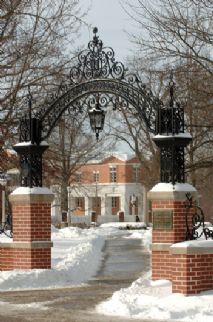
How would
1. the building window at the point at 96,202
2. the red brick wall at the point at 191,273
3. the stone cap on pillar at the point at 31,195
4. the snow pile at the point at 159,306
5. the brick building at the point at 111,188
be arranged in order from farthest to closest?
the brick building at the point at 111,188 < the building window at the point at 96,202 < the stone cap on pillar at the point at 31,195 < the red brick wall at the point at 191,273 < the snow pile at the point at 159,306

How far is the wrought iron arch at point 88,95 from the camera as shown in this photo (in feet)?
46.8

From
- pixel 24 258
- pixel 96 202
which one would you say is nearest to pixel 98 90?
pixel 24 258

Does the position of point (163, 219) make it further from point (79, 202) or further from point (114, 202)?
point (114, 202)

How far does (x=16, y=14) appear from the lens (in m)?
19.3

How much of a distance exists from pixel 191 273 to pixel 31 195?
491cm

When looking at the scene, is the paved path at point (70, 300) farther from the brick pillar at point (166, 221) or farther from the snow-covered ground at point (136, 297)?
the brick pillar at point (166, 221)

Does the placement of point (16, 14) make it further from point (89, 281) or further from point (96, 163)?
point (96, 163)

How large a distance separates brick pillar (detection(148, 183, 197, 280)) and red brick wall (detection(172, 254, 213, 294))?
1909mm

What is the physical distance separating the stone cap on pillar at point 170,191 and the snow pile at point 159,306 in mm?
2078

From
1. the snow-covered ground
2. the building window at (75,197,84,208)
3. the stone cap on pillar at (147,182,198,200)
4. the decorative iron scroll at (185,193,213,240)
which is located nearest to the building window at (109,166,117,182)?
the building window at (75,197,84,208)

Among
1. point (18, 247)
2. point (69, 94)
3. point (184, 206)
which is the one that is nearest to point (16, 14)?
point (69, 94)

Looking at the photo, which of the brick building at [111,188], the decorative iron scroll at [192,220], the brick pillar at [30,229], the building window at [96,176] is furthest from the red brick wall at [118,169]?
the decorative iron scroll at [192,220]

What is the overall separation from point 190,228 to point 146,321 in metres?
4.15

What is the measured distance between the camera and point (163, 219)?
14.1 m
